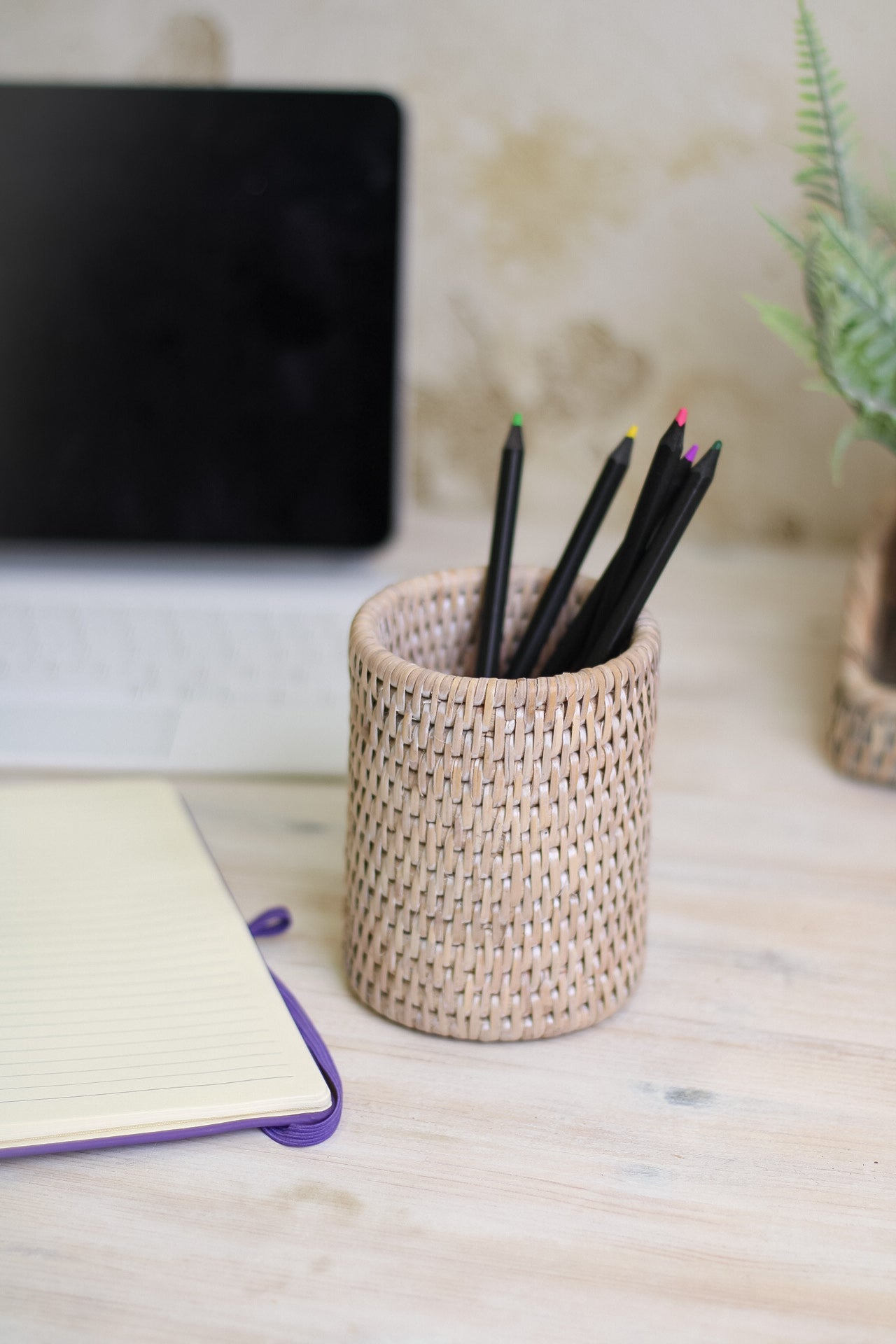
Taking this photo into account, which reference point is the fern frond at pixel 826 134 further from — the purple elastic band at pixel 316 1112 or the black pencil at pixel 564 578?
the purple elastic band at pixel 316 1112

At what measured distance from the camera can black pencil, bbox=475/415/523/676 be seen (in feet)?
1.43

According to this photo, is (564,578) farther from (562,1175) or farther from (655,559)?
(562,1175)

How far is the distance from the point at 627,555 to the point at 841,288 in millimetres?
289

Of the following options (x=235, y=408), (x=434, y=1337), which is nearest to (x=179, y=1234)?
(x=434, y=1337)

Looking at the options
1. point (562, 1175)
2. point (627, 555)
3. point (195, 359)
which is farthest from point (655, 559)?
point (195, 359)

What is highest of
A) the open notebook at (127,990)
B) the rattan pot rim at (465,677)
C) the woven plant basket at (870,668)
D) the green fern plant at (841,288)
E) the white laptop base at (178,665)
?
the green fern plant at (841,288)

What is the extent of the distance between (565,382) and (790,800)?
43 centimetres

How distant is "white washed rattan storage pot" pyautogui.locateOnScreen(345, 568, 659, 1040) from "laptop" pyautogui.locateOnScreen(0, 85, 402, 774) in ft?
0.99

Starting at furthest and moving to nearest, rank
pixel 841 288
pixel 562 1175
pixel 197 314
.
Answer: pixel 197 314 < pixel 841 288 < pixel 562 1175

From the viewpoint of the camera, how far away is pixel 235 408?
771 mm

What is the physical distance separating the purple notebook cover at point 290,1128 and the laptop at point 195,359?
1.06 feet

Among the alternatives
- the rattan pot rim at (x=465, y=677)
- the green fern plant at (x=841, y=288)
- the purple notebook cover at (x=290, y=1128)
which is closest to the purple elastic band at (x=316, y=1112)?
the purple notebook cover at (x=290, y=1128)

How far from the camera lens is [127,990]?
1.30 feet

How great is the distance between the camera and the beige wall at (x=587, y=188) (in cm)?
79
